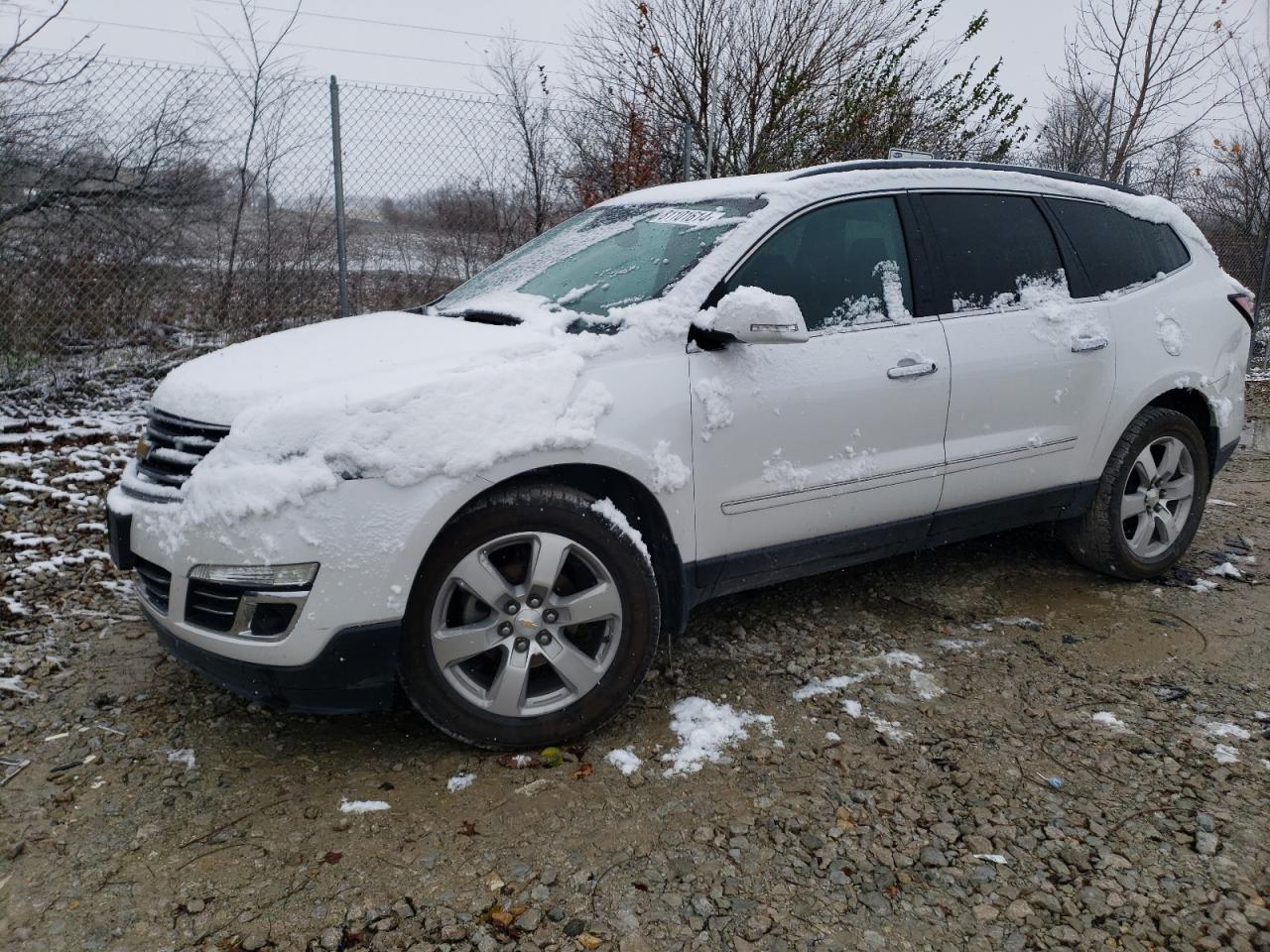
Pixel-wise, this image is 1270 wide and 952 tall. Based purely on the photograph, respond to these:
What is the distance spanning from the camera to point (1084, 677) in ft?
11.1

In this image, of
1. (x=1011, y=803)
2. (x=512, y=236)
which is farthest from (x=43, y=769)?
(x=512, y=236)

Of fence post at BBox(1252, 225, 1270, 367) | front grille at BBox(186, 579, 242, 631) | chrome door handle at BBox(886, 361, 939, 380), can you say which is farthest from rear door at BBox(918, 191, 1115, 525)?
fence post at BBox(1252, 225, 1270, 367)

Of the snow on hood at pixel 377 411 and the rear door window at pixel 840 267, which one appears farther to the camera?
the rear door window at pixel 840 267

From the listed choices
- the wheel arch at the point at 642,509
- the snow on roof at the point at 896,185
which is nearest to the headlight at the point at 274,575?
the wheel arch at the point at 642,509

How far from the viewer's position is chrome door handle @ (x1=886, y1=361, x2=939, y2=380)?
3284mm

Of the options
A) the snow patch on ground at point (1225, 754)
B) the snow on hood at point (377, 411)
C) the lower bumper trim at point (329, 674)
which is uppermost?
the snow on hood at point (377, 411)

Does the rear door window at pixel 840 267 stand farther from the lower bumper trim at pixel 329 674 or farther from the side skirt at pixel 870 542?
the lower bumper trim at pixel 329 674

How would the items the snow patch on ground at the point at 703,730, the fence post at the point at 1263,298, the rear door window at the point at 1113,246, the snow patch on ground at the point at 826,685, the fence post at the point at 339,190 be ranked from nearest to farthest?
the snow patch on ground at the point at 703,730, the snow patch on ground at the point at 826,685, the rear door window at the point at 1113,246, the fence post at the point at 339,190, the fence post at the point at 1263,298

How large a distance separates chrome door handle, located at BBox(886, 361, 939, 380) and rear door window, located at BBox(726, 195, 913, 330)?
172mm

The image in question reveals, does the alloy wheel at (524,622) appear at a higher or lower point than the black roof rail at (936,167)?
lower

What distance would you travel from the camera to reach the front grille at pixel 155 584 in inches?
102

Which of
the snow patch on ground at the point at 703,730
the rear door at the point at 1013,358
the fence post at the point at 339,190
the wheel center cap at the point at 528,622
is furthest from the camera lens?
the fence post at the point at 339,190

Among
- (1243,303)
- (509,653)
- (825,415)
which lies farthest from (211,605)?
(1243,303)

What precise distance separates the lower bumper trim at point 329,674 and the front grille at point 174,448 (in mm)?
464
